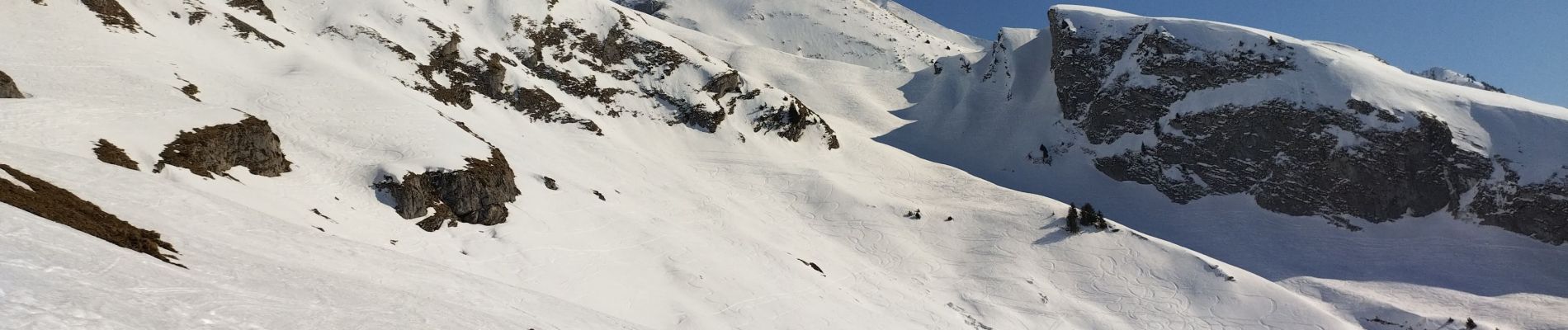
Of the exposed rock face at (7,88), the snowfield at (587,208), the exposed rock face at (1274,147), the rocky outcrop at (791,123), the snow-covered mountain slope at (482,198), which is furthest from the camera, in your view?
the rocky outcrop at (791,123)

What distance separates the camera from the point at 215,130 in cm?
3241

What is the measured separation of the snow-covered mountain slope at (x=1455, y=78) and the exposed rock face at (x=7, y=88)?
350ft

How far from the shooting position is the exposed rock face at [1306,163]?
211 feet

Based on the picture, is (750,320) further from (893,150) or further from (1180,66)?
(1180,66)

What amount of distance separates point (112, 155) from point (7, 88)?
512 centimetres

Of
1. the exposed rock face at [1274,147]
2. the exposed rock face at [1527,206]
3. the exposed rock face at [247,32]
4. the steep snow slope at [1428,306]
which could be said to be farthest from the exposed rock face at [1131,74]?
the exposed rock face at [247,32]

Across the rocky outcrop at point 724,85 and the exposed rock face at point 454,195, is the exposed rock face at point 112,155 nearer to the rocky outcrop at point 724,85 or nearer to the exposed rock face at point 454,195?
the exposed rock face at point 454,195

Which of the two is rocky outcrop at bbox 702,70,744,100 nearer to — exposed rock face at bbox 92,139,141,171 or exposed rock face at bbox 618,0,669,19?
exposed rock face at bbox 92,139,141,171

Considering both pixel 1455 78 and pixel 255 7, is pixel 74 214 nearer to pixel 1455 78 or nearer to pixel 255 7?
pixel 255 7

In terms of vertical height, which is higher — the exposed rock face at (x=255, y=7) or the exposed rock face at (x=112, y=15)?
the exposed rock face at (x=112, y=15)

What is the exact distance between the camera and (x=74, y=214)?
13938 mm

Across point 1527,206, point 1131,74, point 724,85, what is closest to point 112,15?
point 724,85

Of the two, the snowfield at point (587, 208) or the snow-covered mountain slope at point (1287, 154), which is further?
the snow-covered mountain slope at point (1287, 154)

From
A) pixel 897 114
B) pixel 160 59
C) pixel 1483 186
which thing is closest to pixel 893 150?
pixel 897 114
